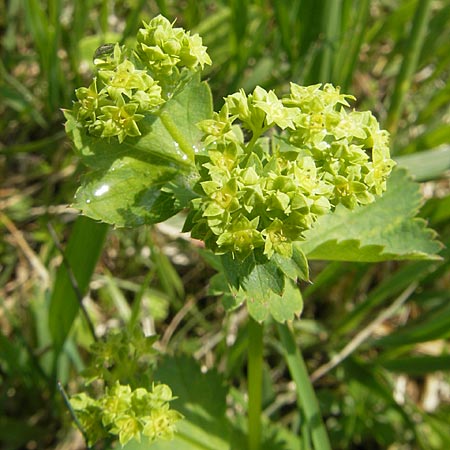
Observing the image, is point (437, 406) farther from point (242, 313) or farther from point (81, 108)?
point (81, 108)

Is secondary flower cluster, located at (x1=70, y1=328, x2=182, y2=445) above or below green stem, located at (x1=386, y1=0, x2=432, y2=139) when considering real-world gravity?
below

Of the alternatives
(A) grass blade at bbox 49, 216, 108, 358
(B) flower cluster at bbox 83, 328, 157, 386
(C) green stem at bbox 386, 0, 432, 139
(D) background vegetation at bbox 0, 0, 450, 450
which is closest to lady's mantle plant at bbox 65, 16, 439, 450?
(B) flower cluster at bbox 83, 328, 157, 386

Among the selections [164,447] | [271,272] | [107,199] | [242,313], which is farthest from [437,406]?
[107,199]

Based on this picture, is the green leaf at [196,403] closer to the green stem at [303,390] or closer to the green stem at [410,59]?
the green stem at [303,390]

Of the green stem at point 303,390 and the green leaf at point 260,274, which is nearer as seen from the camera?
the green leaf at point 260,274

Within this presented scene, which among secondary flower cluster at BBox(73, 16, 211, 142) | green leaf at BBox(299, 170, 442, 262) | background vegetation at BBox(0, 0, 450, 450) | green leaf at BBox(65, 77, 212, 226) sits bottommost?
background vegetation at BBox(0, 0, 450, 450)

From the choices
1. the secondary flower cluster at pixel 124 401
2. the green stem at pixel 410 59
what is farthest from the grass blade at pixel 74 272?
the green stem at pixel 410 59

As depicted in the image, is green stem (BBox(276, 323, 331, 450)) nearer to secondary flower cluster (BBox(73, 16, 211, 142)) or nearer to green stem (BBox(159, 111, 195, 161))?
green stem (BBox(159, 111, 195, 161))
